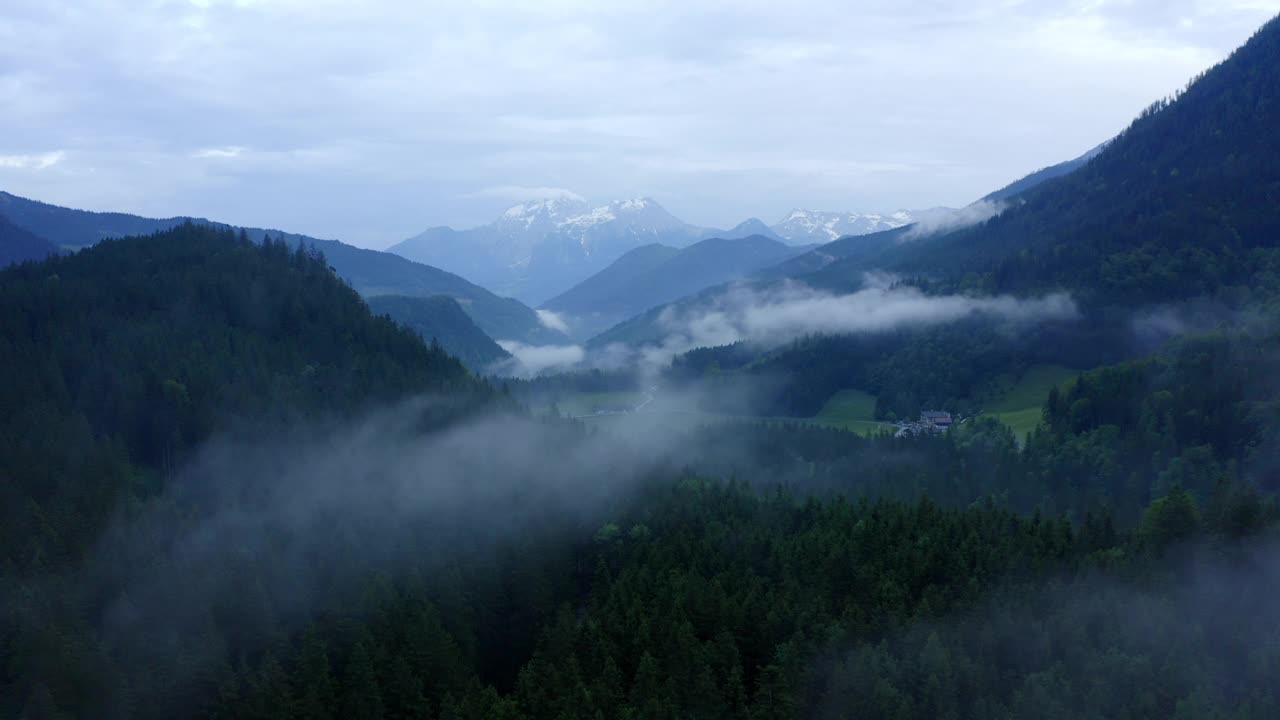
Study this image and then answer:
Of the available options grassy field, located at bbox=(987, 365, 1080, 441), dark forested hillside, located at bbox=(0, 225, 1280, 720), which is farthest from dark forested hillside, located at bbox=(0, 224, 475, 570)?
grassy field, located at bbox=(987, 365, 1080, 441)

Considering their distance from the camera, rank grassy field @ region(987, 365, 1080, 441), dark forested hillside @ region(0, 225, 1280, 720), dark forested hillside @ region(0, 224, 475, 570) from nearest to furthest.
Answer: dark forested hillside @ region(0, 225, 1280, 720)
dark forested hillside @ region(0, 224, 475, 570)
grassy field @ region(987, 365, 1080, 441)

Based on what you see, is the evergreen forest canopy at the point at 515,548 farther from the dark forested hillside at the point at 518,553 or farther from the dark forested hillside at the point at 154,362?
the dark forested hillside at the point at 154,362

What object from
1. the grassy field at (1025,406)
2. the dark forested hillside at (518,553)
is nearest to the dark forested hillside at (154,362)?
the dark forested hillside at (518,553)

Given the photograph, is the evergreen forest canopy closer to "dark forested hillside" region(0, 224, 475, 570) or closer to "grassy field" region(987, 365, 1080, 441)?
"dark forested hillside" region(0, 224, 475, 570)

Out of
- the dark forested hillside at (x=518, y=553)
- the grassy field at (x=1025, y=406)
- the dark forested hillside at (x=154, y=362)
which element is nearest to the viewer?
the dark forested hillside at (x=518, y=553)

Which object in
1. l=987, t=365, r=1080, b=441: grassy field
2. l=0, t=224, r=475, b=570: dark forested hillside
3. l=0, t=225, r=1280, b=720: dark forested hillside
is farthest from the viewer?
l=987, t=365, r=1080, b=441: grassy field

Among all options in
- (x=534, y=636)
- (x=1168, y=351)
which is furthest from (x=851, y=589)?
(x=1168, y=351)

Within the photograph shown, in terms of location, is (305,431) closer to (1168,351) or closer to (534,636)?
(534,636)

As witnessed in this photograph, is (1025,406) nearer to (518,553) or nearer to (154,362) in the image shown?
(518,553)

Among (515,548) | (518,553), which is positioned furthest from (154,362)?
(518,553)
